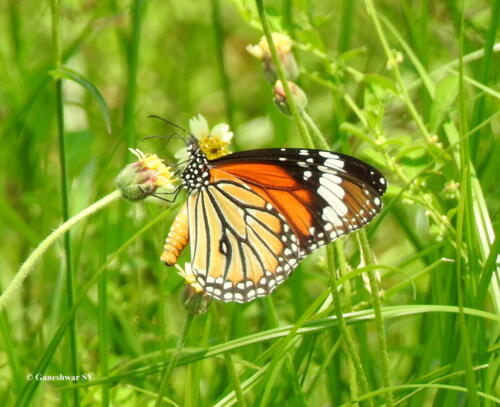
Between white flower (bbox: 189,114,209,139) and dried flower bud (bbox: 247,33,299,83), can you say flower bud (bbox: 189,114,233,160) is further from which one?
dried flower bud (bbox: 247,33,299,83)

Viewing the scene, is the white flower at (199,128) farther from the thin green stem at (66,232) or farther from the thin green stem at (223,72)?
the thin green stem at (223,72)

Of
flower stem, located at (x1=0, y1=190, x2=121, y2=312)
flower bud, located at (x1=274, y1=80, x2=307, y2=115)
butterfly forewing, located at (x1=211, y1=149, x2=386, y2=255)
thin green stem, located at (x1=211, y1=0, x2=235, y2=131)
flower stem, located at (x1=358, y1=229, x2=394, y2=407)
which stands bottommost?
flower stem, located at (x1=358, y1=229, x2=394, y2=407)

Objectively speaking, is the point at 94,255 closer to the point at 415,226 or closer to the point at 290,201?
the point at 290,201

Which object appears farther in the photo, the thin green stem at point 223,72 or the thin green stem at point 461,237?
the thin green stem at point 223,72

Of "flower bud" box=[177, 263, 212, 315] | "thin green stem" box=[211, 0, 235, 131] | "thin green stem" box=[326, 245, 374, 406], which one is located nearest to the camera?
"thin green stem" box=[326, 245, 374, 406]

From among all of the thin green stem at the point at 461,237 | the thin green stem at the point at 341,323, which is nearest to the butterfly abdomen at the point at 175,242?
the thin green stem at the point at 341,323

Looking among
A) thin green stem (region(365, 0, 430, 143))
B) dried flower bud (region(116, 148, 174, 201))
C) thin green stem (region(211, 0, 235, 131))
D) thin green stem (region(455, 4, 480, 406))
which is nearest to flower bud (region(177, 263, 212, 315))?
dried flower bud (region(116, 148, 174, 201))
